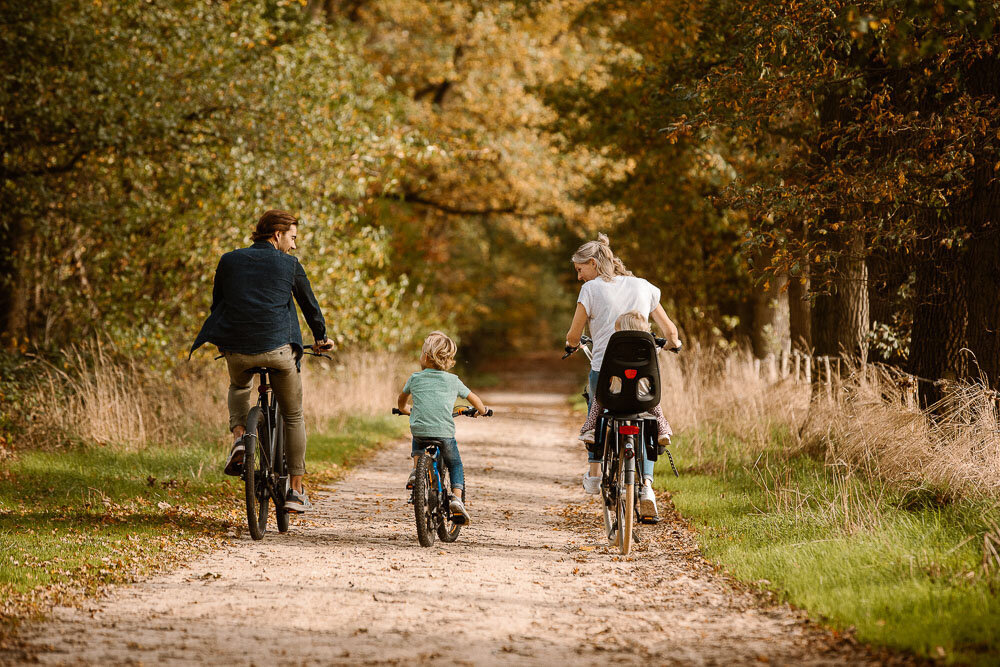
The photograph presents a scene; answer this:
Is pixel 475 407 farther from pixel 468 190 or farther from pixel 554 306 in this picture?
pixel 554 306

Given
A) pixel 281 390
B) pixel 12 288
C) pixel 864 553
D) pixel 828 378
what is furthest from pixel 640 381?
pixel 12 288

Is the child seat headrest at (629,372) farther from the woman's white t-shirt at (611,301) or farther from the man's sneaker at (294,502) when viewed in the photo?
the man's sneaker at (294,502)

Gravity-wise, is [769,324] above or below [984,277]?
below

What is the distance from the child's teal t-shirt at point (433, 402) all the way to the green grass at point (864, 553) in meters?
2.10

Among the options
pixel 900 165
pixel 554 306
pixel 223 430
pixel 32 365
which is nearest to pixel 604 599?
pixel 900 165

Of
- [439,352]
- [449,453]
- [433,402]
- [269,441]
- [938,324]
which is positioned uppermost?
[938,324]

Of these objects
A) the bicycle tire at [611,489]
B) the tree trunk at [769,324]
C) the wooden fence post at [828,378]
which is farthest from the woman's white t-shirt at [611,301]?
the tree trunk at [769,324]

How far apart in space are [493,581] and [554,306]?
52.3 meters

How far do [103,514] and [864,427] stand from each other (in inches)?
260

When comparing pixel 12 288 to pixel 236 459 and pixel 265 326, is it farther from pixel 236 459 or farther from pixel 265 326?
pixel 236 459

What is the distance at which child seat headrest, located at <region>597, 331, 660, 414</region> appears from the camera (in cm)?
714

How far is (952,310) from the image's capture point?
30.2ft

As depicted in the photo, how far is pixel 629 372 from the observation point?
23.6 ft

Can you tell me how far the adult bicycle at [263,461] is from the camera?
7.21m
